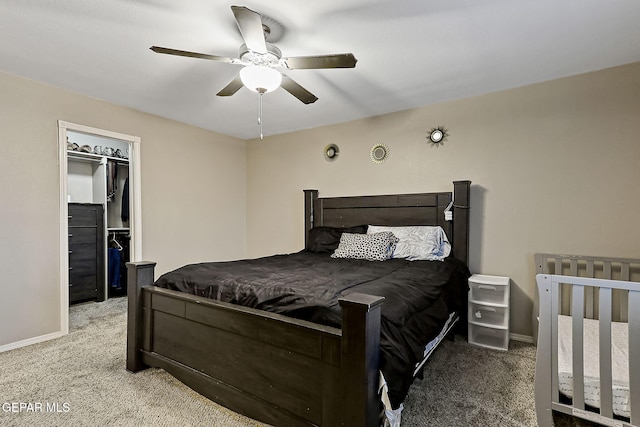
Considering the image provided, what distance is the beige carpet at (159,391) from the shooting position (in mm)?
1774

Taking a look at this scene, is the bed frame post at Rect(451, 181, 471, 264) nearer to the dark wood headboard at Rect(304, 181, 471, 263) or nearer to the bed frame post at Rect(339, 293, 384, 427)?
the dark wood headboard at Rect(304, 181, 471, 263)

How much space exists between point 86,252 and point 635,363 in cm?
529

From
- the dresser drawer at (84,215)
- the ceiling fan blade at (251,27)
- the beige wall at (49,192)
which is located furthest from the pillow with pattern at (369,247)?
the dresser drawer at (84,215)

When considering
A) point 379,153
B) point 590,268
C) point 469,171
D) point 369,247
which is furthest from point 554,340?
point 379,153

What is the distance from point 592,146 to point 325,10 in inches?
99.5

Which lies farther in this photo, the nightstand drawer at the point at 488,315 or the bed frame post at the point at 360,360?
the nightstand drawer at the point at 488,315

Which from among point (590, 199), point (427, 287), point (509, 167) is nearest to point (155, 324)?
point (427, 287)

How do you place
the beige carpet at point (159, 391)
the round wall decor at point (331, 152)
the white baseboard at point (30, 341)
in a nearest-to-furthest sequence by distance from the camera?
the beige carpet at point (159, 391) < the white baseboard at point (30, 341) < the round wall decor at point (331, 152)

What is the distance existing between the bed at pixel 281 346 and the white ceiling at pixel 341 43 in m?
1.65

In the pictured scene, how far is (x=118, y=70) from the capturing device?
266 cm

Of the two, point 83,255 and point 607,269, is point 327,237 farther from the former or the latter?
point 83,255

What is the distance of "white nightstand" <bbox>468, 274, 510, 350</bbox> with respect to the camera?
2.74 m

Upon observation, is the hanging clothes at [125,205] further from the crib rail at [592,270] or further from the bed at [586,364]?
the crib rail at [592,270]

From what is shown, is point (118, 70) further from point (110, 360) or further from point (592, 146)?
point (592, 146)
